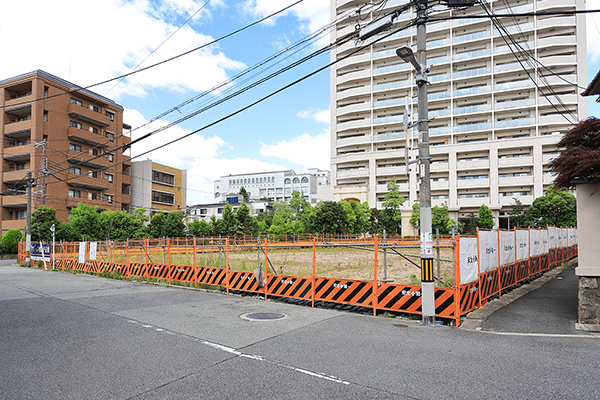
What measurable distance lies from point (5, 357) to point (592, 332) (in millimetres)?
10944

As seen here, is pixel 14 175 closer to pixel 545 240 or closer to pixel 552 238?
pixel 545 240

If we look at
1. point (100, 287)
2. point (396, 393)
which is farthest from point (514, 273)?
point (100, 287)

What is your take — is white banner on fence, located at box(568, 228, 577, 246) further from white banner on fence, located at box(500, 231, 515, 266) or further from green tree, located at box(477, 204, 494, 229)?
green tree, located at box(477, 204, 494, 229)

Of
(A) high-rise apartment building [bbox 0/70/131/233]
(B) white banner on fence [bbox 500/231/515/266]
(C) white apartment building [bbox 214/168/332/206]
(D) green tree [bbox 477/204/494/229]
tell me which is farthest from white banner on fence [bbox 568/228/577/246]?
(C) white apartment building [bbox 214/168/332/206]

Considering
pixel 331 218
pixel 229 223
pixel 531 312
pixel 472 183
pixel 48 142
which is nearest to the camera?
pixel 531 312

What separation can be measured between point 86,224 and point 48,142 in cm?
1502

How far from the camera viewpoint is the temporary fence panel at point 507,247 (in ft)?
41.2

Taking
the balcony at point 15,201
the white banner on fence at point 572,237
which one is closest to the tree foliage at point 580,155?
the white banner on fence at point 572,237

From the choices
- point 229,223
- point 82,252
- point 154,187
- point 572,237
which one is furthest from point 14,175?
point 572,237

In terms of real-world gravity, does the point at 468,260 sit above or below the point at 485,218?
below

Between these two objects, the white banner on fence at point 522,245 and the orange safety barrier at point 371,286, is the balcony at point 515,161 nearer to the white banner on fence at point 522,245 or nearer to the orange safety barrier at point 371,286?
the orange safety barrier at point 371,286

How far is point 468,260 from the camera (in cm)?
965

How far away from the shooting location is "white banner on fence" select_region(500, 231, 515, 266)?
12.6m

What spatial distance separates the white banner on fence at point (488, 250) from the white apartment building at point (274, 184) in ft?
354
